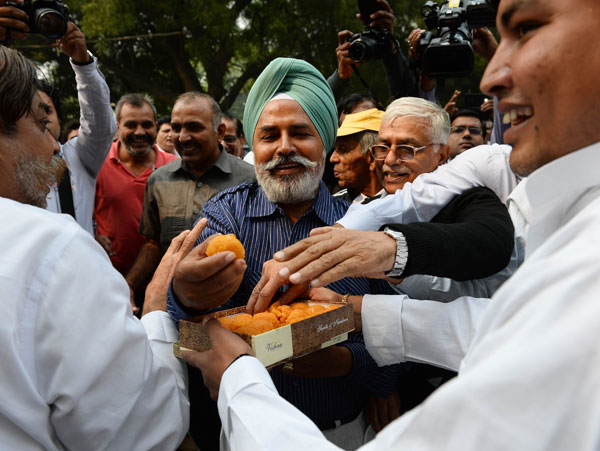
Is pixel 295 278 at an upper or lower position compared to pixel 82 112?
lower

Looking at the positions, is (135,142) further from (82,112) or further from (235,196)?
(235,196)

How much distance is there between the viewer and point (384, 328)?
1.91 m

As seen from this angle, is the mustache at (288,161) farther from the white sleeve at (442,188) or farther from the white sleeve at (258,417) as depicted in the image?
the white sleeve at (258,417)

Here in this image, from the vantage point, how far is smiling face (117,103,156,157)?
4855 millimetres

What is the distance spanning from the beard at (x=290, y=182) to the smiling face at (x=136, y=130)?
288 cm

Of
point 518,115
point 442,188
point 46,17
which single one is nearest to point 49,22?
point 46,17

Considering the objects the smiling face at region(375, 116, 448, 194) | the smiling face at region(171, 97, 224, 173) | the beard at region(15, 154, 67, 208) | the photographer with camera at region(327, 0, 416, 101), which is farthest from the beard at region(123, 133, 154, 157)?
the beard at region(15, 154, 67, 208)

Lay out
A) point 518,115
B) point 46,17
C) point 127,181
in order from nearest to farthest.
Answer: point 518,115 → point 46,17 → point 127,181

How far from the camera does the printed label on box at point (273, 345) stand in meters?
1.43

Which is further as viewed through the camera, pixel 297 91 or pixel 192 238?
pixel 297 91

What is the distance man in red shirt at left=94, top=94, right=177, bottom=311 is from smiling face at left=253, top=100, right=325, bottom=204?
250cm

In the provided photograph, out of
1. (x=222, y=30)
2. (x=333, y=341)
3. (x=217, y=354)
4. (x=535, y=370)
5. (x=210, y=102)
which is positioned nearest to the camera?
(x=535, y=370)

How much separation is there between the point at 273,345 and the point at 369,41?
333 cm

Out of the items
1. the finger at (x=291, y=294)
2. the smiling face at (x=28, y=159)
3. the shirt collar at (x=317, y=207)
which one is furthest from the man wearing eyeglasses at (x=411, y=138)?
the smiling face at (x=28, y=159)
